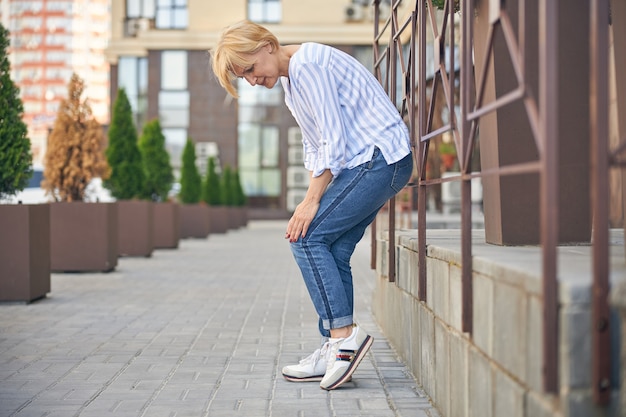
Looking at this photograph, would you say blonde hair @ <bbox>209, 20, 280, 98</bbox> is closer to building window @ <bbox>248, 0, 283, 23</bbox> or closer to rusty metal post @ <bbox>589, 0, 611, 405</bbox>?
rusty metal post @ <bbox>589, 0, 611, 405</bbox>

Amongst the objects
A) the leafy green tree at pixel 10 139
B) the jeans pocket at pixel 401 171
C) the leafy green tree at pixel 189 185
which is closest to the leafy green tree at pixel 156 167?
the leafy green tree at pixel 189 185

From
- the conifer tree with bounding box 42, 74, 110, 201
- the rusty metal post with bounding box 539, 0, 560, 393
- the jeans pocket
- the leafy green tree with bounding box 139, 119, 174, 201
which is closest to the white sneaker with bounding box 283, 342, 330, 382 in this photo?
the jeans pocket

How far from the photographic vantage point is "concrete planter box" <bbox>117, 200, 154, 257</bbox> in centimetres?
A: 1316

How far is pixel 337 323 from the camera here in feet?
13.5

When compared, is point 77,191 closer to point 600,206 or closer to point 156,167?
point 156,167

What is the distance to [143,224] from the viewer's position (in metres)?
13.2

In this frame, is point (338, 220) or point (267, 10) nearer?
point (338, 220)

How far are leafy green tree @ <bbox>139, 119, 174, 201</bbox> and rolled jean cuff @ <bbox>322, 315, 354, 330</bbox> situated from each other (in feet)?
40.0

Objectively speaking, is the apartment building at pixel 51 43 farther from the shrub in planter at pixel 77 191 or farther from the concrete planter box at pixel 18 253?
the concrete planter box at pixel 18 253

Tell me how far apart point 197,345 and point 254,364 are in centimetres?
72

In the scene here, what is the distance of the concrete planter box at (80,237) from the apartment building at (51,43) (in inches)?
4366

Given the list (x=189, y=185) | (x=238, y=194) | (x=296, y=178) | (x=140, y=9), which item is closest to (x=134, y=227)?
(x=189, y=185)

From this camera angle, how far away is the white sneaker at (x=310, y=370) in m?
4.30

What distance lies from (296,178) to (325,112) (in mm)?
37552
